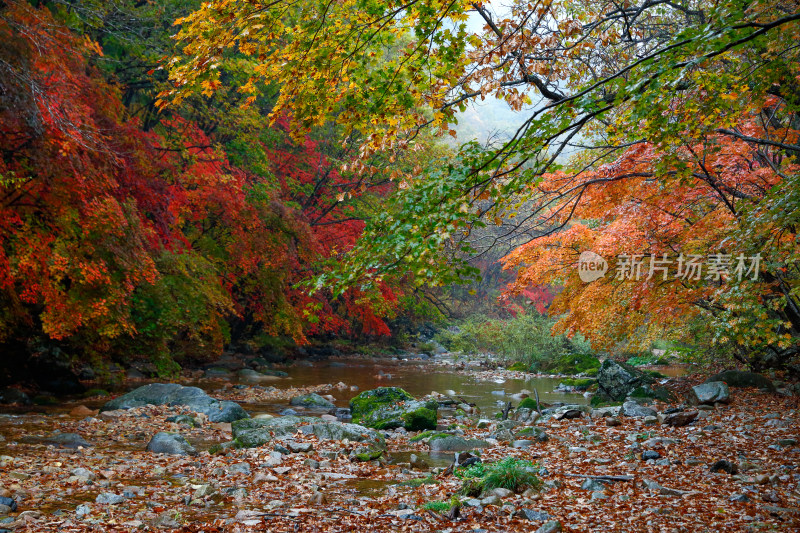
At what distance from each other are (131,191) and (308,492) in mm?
8242

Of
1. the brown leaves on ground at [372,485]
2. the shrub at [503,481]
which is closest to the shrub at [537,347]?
the brown leaves on ground at [372,485]

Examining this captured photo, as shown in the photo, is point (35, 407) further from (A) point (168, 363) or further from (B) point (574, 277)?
(B) point (574, 277)

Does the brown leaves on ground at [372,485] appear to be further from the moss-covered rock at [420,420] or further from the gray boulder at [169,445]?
the moss-covered rock at [420,420]

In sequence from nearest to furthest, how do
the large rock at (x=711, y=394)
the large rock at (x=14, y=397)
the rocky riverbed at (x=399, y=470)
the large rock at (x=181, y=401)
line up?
1. the rocky riverbed at (x=399, y=470)
2. the large rock at (x=181, y=401)
3. the large rock at (x=14, y=397)
4. the large rock at (x=711, y=394)

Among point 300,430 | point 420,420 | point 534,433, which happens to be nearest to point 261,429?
point 300,430

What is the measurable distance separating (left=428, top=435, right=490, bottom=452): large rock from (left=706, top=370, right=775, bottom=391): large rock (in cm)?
697

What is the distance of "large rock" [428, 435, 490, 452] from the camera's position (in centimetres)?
751

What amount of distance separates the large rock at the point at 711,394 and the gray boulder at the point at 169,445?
9.01 m

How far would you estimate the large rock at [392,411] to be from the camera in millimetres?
9344

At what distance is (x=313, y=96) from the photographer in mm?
4691

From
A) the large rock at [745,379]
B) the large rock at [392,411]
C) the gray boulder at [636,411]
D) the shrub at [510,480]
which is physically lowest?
the large rock at [392,411]

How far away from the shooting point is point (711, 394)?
9945mm

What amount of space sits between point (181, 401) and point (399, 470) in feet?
19.2

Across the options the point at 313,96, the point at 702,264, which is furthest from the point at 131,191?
the point at 702,264
